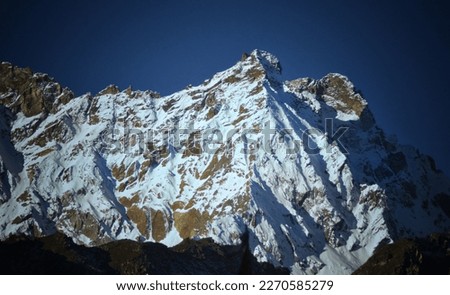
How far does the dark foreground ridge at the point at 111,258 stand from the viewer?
35.4m

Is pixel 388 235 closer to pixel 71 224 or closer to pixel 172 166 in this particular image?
pixel 172 166

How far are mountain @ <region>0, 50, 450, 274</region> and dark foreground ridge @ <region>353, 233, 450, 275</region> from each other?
181 ft

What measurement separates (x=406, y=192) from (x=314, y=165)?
79.7 feet

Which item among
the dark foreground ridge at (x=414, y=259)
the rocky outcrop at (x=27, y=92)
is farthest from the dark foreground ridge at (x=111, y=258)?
the rocky outcrop at (x=27, y=92)

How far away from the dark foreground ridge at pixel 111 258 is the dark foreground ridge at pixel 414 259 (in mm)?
6702

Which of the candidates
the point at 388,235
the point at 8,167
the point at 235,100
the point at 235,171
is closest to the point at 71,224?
the point at 8,167

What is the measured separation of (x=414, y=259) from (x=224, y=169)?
90.4m

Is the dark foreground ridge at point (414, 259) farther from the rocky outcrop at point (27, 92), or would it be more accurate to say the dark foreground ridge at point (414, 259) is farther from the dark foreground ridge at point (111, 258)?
the rocky outcrop at point (27, 92)

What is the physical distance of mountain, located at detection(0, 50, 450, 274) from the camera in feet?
366

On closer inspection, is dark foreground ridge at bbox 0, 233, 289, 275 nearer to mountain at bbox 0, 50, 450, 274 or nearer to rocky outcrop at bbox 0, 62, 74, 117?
mountain at bbox 0, 50, 450, 274

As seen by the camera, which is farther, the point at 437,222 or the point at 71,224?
the point at 437,222

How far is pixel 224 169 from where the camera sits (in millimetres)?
121062

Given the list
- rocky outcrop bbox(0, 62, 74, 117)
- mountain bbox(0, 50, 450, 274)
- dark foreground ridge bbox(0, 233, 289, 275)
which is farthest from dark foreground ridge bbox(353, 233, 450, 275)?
rocky outcrop bbox(0, 62, 74, 117)

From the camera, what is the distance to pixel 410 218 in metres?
127
